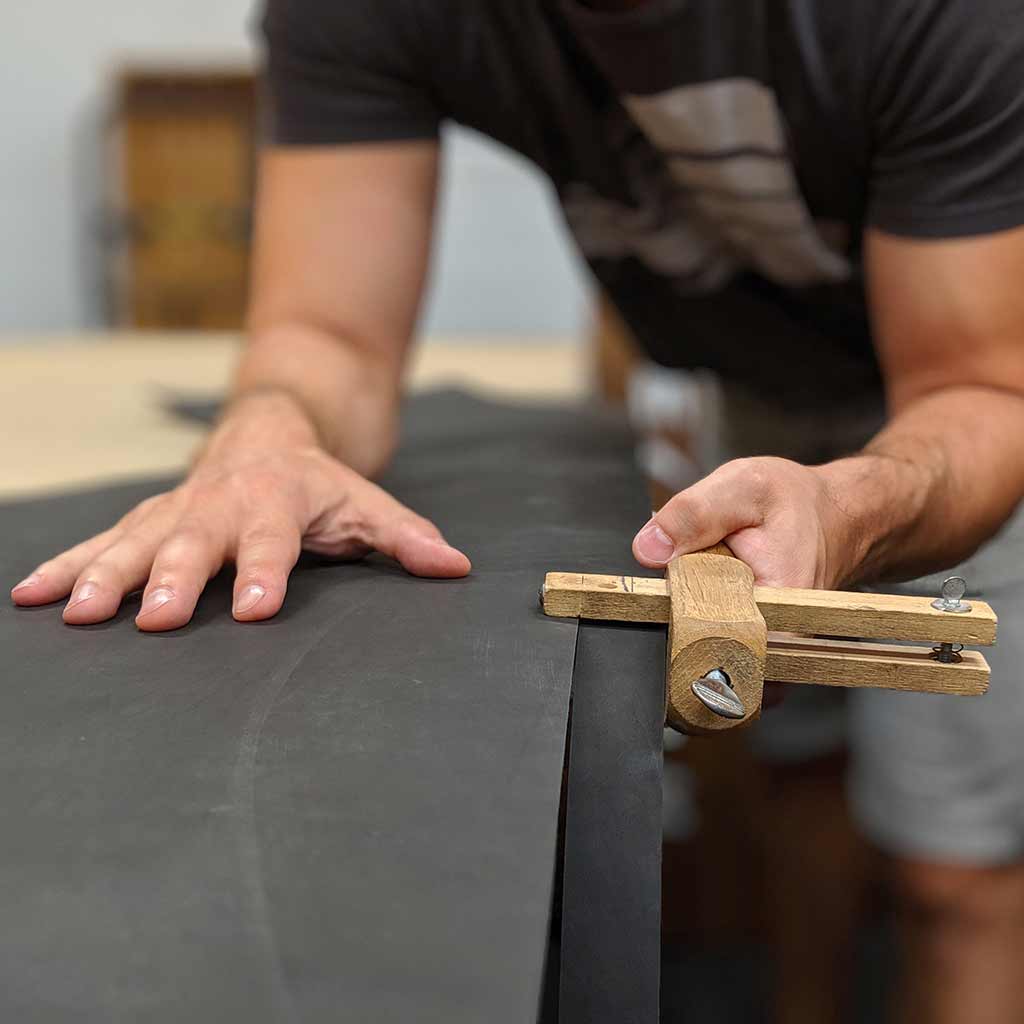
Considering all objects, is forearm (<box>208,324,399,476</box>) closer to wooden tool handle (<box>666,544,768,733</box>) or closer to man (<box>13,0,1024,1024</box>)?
man (<box>13,0,1024,1024</box>)

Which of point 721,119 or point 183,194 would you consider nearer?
point 721,119

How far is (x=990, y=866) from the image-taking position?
1.14m

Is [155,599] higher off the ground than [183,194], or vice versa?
[155,599]

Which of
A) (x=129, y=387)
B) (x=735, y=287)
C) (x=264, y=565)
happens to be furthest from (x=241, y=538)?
(x=129, y=387)

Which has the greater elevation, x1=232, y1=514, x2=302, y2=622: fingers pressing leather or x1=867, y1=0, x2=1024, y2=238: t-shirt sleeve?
x1=867, y1=0, x2=1024, y2=238: t-shirt sleeve

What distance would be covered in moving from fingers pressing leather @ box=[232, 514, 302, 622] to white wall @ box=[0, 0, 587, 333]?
3328 mm

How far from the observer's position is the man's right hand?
641 millimetres

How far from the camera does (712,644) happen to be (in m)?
0.52

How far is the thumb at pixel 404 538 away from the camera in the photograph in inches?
27.7

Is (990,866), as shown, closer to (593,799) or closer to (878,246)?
(878,246)

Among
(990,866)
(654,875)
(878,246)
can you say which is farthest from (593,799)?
(990,866)

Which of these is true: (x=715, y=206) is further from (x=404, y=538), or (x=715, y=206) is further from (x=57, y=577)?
(x=57, y=577)

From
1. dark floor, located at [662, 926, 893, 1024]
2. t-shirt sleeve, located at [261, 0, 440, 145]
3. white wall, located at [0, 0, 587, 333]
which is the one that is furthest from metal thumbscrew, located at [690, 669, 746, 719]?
white wall, located at [0, 0, 587, 333]

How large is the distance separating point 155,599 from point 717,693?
0.30m
